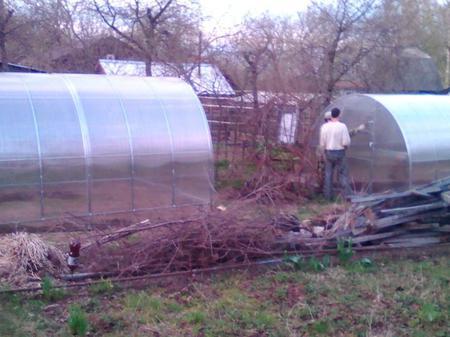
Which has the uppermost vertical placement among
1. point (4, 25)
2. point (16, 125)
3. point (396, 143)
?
point (4, 25)

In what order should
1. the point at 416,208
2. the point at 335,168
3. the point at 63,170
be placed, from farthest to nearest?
the point at 335,168, the point at 63,170, the point at 416,208

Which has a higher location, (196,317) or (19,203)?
(19,203)

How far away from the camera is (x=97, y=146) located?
1286 centimetres

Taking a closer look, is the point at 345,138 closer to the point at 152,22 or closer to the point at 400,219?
the point at 400,219

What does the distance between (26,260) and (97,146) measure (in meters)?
4.68

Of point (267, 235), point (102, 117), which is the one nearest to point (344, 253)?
point (267, 235)

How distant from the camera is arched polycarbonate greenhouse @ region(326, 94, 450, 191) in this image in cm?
1523

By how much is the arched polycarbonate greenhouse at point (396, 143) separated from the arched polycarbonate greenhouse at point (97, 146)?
12.5 ft

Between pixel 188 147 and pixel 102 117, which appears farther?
pixel 188 147

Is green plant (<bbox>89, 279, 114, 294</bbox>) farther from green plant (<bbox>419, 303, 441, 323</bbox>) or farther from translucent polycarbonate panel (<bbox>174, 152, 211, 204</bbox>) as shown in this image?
translucent polycarbonate panel (<bbox>174, 152, 211, 204</bbox>)

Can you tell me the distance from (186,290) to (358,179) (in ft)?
28.7

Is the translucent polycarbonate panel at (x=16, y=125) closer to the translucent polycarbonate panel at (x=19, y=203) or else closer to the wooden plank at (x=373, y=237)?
the translucent polycarbonate panel at (x=19, y=203)

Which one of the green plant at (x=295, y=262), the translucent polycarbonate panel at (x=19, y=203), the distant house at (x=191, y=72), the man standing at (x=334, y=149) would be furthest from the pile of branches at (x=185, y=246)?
the distant house at (x=191, y=72)

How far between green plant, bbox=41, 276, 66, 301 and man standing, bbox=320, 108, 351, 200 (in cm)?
819
